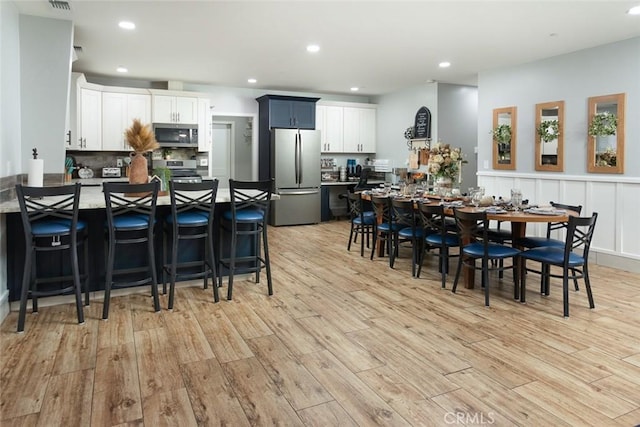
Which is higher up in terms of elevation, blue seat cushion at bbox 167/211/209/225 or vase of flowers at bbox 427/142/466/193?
vase of flowers at bbox 427/142/466/193

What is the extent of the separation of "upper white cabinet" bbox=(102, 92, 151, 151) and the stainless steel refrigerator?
2.28m

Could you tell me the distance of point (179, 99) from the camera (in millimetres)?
7516

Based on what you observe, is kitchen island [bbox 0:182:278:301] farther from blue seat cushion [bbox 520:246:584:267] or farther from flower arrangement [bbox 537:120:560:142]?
flower arrangement [bbox 537:120:560:142]

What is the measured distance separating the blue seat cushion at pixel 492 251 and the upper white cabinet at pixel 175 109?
5406 millimetres

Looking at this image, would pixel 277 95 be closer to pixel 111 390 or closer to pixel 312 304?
pixel 312 304

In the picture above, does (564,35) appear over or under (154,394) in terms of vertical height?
over

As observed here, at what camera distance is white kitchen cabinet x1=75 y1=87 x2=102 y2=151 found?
669 cm

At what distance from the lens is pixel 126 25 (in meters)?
4.56

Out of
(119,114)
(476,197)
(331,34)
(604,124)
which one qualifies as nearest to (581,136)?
(604,124)

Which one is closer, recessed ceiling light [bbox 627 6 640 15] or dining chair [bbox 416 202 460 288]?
recessed ceiling light [bbox 627 6 640 15]

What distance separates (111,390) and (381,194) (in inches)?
159

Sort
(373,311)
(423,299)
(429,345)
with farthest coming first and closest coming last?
(423,299) → (373,311) → (429,345)

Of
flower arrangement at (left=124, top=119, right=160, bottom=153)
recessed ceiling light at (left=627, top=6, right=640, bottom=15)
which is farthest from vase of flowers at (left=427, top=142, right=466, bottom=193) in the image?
flower arrangement at (left=124, top=119, right=160, bottom=153)

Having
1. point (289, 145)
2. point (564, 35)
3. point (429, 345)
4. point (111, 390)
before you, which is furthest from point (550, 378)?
point (289, 145)
